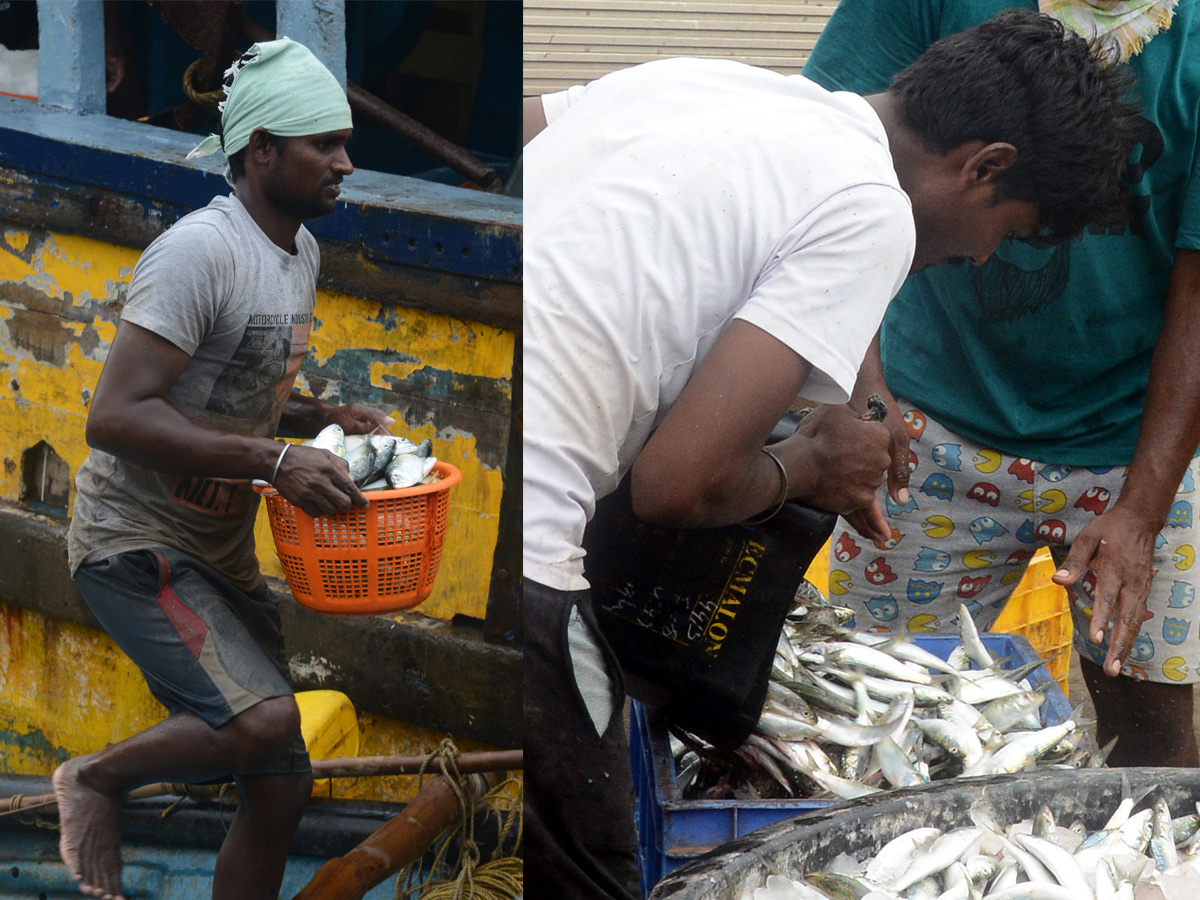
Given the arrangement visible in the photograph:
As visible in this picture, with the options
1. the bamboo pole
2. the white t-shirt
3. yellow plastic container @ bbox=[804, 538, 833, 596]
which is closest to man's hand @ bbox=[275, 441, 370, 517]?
the white t-shirt

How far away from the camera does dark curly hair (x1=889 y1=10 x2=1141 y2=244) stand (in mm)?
1517

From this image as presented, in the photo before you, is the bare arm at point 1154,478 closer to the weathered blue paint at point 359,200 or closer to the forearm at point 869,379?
the forearm at point 869,379

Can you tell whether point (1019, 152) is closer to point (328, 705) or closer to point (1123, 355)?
point (1123, 355)

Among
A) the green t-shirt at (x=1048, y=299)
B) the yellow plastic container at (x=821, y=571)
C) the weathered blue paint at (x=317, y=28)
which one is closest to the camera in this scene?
the weathered blue paint at (x=317, y=28)

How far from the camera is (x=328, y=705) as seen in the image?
1.46 meters

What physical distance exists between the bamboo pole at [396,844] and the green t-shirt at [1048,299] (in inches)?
45.0

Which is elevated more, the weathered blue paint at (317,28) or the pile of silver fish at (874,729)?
the weathered blue paint at (317,28)

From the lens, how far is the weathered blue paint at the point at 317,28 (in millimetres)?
1352

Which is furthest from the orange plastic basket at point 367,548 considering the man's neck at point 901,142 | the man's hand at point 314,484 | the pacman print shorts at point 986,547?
the pacman print shorts at point 986,547

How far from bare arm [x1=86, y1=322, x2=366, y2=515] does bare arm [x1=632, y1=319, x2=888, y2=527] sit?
0.35 m

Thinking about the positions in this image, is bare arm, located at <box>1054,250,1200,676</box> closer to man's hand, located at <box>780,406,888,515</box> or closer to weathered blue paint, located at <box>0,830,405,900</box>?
man's hand, located at <box>780,406,888,515</box>

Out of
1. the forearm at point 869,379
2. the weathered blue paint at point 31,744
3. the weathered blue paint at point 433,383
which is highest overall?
the weathered blue paint at point 433,383

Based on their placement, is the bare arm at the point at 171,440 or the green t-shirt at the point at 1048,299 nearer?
the bare arm at the point at 171,440

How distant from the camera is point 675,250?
4.18 ft
